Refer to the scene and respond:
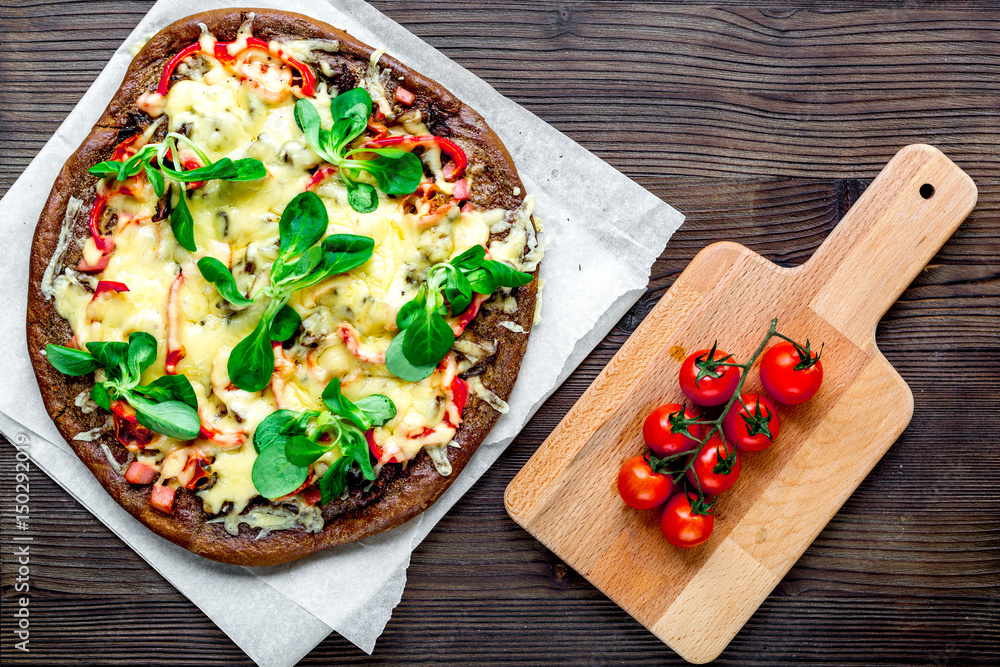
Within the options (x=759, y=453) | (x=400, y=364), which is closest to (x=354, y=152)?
(x=400, y=364)

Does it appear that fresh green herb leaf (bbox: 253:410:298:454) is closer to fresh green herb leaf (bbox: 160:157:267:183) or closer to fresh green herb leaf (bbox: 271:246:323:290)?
fresh green herb leaf (bbox: 271:246:323:290)

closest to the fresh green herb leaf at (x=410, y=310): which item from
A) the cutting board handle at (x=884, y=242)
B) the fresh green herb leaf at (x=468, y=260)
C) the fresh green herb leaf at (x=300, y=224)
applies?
the fresh green herb leaf at (x=468, y=260)

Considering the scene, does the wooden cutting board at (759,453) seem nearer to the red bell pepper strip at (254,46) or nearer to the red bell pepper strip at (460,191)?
the red bell pepper strip at (460,191)

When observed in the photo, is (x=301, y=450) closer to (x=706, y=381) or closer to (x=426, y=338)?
(x=426, y=338)

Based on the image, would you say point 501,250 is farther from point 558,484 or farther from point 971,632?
point 971,632

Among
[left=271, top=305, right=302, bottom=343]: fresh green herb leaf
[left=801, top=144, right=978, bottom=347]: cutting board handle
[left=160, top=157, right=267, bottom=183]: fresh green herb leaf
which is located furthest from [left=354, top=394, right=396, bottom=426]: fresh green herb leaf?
[left=801, top=144, right=978, bottom=347]: cutting board handle

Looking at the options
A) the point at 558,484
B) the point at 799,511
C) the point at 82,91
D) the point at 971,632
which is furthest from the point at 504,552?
the point at 82,91
